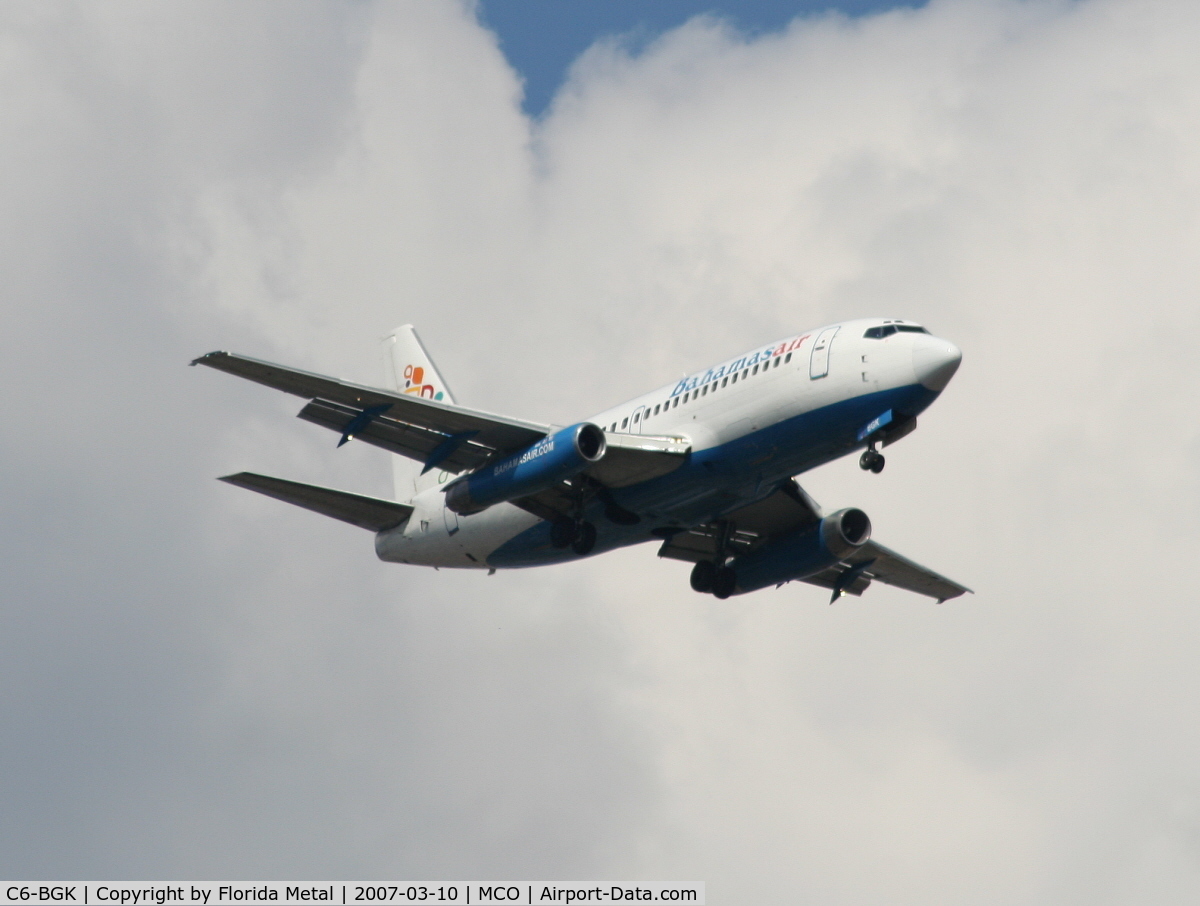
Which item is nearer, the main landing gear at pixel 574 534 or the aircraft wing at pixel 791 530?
the main landing gear at pixel 574 534

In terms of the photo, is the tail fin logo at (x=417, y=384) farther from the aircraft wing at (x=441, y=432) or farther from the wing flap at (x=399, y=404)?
the wing flap at (x=399, y=404)

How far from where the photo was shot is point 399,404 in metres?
→ 44.0

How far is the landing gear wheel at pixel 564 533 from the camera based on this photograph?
46344mm

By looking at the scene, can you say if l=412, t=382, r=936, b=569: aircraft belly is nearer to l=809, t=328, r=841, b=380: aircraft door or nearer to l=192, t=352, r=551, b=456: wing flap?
l=809, t=328, r=841, b=380: aircraft door

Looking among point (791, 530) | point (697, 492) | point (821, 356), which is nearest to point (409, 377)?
point (791, 530)

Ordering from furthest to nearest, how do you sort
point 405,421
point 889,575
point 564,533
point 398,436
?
1. point 889,575
2. point 564,533
3. point 398,436
4. point 405,421

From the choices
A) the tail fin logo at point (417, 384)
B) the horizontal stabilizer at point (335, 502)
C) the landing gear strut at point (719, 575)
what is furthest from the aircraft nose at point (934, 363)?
the tail fin logo at point (417, 384)

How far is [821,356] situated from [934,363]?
2779 millimetres

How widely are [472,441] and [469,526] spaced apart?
4628 millimetres

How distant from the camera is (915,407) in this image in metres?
41.6

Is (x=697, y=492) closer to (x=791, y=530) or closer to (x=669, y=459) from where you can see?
(x=669, y=459)

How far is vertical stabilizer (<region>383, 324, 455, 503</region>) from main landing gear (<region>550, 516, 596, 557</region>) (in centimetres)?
921

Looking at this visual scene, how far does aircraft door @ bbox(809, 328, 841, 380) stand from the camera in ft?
138

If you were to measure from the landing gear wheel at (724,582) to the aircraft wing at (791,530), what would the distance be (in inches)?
29.0
